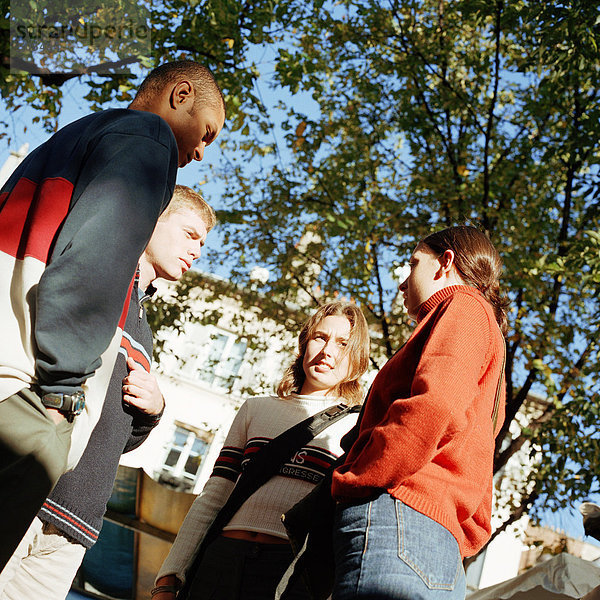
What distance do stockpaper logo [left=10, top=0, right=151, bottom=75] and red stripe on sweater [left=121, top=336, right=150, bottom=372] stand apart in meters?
4.59

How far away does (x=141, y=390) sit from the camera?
221cm

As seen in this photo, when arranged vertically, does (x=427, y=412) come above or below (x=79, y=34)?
below

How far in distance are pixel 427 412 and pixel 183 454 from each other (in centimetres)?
2044

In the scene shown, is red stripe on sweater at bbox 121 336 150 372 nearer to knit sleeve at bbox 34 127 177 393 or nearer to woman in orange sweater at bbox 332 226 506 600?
knit sleeve at bbox 34 127 177 393

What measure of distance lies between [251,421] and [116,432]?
2.57ft

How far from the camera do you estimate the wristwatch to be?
1.33m

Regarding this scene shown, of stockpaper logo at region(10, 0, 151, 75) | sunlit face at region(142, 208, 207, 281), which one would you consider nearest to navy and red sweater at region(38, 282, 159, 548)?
sunlit face at region(142, 208, 207, 281)

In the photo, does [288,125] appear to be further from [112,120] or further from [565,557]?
[112,120]

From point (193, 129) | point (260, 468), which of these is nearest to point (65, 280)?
point (193, 129)

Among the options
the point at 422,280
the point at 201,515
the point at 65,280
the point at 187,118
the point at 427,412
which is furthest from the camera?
the point at 201,515

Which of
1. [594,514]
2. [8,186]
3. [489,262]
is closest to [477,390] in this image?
[489,262]

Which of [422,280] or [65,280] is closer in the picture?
[65,280]

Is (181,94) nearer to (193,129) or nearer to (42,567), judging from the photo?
(193,129)

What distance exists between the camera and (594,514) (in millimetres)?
3287
